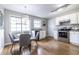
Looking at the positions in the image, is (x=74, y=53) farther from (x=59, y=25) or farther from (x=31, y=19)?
(x=31, y=19)

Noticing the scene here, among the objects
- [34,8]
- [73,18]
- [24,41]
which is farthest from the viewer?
[73,18]

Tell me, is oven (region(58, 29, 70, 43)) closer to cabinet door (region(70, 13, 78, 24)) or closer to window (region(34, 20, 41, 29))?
cabinet door (region(70, 13, 78, 24))

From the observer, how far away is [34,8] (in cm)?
218

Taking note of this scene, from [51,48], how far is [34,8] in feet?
3.82

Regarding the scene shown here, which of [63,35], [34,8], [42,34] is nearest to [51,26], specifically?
[42,34]

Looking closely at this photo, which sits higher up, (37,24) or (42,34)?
(37,24)

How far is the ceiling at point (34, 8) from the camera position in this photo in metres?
2.07

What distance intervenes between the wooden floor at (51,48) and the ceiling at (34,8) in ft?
2.55

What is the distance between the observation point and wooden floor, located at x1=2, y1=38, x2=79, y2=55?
7.09ft

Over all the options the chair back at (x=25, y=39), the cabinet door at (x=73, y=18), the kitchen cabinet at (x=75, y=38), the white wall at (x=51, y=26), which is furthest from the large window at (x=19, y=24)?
the kitchen cabinet at (x=75, y=38)

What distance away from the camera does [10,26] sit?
83.9 inches

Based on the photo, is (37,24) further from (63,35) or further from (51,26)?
(63,35)
